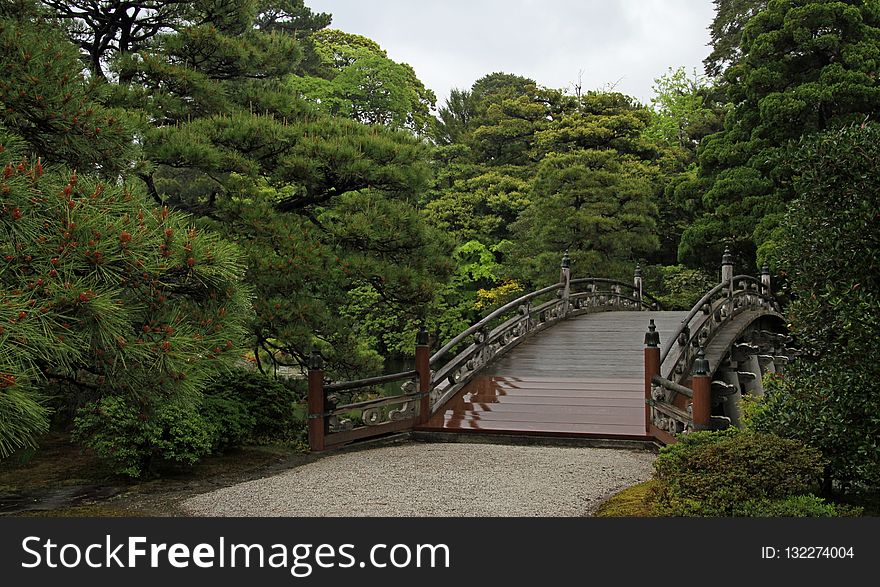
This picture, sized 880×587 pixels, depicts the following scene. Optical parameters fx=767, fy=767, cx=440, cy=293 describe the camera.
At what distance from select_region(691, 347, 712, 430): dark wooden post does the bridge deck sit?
1480mm

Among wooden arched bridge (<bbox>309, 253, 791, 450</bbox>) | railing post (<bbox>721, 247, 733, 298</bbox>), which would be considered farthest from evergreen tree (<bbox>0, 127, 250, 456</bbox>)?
railing post (<bbox>721, 247, 733, 298</bbox>)

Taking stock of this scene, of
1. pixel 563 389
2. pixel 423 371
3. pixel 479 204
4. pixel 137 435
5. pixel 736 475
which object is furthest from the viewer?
pixel 479 204

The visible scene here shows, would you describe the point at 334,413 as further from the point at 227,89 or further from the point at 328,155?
the point at 227,89

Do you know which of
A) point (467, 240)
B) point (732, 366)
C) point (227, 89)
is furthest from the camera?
point (467, 240)

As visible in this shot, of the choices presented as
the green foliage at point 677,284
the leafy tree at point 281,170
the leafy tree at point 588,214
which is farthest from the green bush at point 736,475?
the green foliage at point 677,284

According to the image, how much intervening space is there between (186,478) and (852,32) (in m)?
17.4

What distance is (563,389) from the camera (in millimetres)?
11391

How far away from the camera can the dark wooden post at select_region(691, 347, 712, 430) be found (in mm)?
7469

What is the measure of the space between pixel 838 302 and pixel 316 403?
530 cm

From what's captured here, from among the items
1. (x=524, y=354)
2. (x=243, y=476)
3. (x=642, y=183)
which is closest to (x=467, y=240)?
(x=642, y=183)

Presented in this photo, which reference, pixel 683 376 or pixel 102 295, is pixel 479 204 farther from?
pixel 102 295

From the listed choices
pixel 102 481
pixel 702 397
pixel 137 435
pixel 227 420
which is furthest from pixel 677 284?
pixel 102 481

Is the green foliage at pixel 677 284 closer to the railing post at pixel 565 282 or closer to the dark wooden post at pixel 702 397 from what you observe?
the railing post at pixel 565 282

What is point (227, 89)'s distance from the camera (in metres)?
9.90
